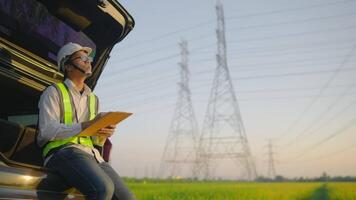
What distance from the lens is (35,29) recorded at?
3420mm

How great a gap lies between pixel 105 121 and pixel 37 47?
4.51ft

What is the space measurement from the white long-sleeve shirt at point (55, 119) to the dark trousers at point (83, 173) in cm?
10

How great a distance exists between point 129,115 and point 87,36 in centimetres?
128

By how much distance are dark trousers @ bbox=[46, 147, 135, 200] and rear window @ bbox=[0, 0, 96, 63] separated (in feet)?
3.93

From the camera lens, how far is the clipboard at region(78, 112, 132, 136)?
248cm

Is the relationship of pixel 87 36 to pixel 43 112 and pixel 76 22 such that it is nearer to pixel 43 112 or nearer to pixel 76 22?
pixel 76 22

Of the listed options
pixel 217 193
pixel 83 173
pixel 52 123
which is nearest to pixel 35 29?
pixel 52 123

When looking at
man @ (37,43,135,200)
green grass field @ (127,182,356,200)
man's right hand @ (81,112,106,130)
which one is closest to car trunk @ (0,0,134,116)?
man @ (37,43,135,200)

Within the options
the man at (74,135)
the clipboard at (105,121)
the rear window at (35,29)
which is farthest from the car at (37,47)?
the clipboard at (105,121)

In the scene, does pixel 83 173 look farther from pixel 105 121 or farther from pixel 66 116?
pixel 66 116

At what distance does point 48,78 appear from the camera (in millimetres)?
3500

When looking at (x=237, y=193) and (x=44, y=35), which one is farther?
(x=237, y=193)

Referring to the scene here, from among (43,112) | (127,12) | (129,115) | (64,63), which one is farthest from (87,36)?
(129,115)

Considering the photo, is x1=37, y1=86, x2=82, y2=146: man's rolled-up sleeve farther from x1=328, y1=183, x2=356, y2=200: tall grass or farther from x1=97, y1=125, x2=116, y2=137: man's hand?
x1=328, y1=183, x2=356, y2=200: tall grass
